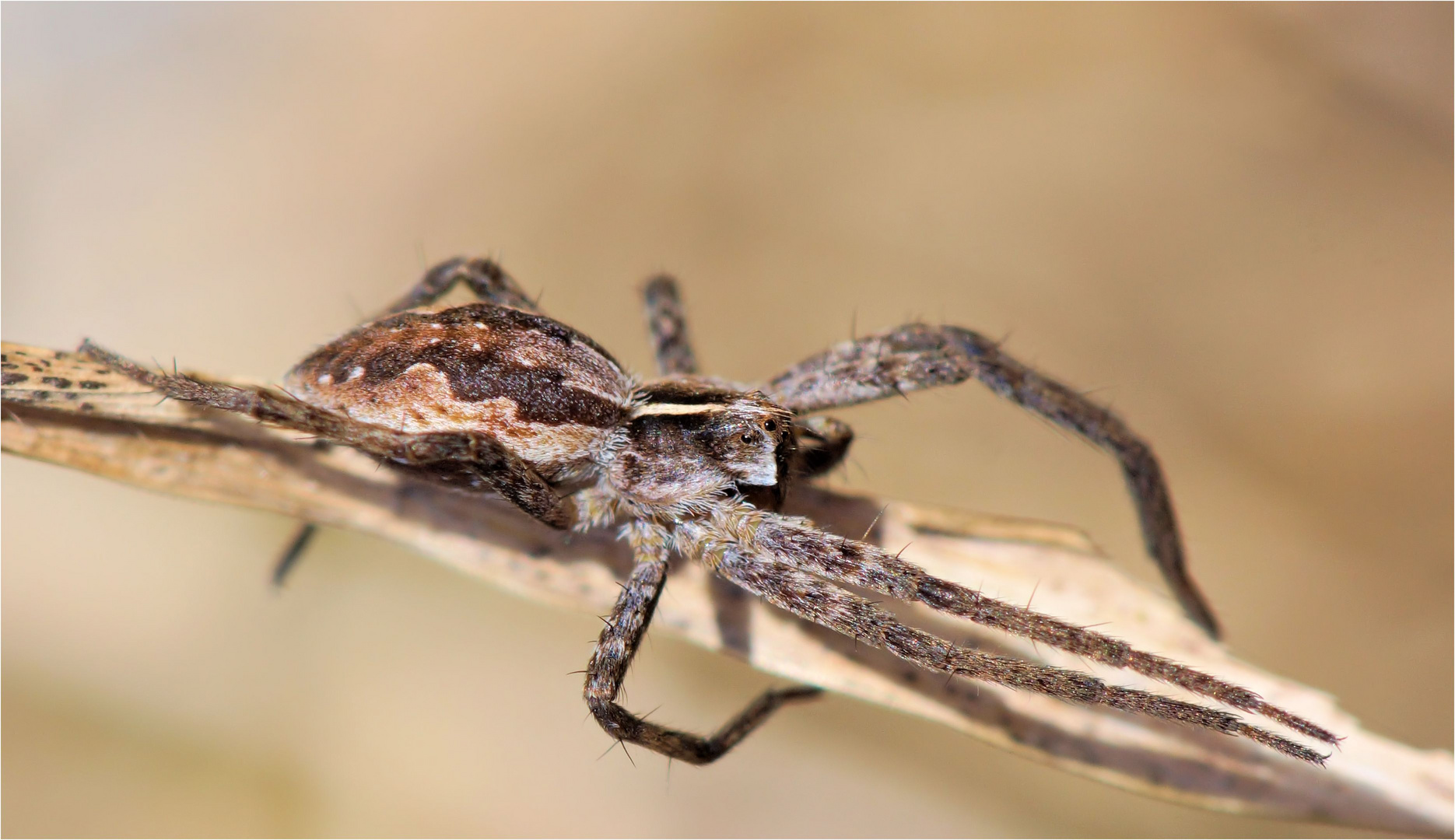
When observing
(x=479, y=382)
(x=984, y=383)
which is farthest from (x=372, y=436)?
(x=984, y=383)

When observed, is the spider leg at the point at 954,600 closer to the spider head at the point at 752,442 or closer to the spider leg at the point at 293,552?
the spider head at the point at 752,442

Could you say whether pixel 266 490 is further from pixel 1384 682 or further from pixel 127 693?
pixel 1384 682

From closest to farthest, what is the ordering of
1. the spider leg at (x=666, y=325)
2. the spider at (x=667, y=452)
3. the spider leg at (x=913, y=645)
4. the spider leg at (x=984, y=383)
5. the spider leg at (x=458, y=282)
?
the spider leg at (x=913, y=645)
the spider at (x=667, y=452)
the spider leg at (x=984, y=383)
the spider leg at (x=458, y=282)
the spider leg at (x=666, y=325)

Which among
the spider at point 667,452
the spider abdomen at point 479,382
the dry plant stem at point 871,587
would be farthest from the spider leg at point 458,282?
the dry plant stem at point 871,587

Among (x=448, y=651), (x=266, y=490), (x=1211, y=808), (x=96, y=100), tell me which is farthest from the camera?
(x=96, y=100)

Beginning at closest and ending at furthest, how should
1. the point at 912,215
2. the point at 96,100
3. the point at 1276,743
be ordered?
the point at 1276,743 < the point at 96,100 < the point at 912,215

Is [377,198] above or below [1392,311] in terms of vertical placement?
below

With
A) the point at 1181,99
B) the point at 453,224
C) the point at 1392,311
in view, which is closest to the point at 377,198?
the point at 453,224
